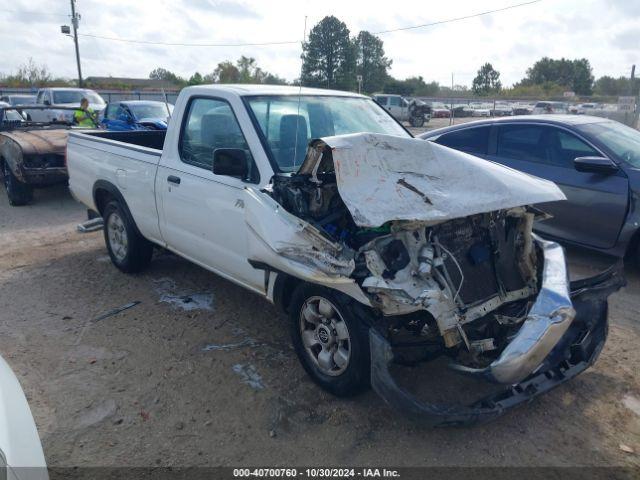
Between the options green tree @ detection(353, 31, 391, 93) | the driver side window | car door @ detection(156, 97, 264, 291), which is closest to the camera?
car door @ detection(156, 97, 264, 291)

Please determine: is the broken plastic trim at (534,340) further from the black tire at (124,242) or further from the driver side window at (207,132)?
the black tire at (124,242)

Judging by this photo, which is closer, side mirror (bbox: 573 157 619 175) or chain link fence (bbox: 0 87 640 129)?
side mirror (bbox: 573 157 619 175)

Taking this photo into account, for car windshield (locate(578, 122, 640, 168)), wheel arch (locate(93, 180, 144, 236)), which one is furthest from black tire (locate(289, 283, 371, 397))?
car windshield (locate(578, 122, 640, 168))

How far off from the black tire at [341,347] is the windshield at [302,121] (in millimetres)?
1021

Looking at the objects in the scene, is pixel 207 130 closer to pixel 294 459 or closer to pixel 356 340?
pixel 356 340

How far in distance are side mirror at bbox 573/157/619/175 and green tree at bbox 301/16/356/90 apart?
3763mm

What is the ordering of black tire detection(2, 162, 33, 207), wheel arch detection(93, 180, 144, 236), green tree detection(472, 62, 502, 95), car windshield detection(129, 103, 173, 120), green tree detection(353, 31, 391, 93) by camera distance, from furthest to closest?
green tree detection(472, 62, 502, 95) < green tree detection(353, 31, 391, 93) < car windshield detection(129, 103, 173, 120) < black tire detection(2, 162, 33, 207) < wheel arch detection(93, 180, 144, 236)

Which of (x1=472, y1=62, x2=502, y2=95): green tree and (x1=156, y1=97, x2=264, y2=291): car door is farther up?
(x1=472, y1=62, x2=502, y2=95): green tree

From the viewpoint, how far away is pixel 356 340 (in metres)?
3.35

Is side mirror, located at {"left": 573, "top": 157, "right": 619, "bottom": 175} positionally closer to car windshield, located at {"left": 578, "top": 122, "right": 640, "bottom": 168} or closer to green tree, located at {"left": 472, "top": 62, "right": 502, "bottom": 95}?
car windshield, located at {"left": 578, "top": 122, "right": 640, "bottom": 168}

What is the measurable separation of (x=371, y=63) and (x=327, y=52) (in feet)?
92.6

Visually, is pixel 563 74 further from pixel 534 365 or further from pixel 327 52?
pixel 534 365

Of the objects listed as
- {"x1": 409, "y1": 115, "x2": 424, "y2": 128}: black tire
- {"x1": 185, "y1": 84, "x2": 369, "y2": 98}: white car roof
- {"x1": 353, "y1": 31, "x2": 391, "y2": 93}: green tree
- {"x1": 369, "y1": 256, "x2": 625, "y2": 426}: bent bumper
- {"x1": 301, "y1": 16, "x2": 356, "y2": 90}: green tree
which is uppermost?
{"x1": 353, "y1": 31, "x2": 391, "y2": 93}: green tree

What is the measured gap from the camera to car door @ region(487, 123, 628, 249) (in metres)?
5.75
